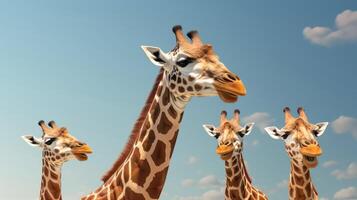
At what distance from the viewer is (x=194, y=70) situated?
5.78m

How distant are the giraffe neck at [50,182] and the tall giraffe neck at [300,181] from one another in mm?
4973

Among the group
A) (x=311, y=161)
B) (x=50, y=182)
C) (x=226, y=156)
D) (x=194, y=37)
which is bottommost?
(x=50, y=182)

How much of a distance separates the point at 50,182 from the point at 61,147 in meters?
0.67

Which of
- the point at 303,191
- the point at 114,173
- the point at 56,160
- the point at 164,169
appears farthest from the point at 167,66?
the point at 303,191

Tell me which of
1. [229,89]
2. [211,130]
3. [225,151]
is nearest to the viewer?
[229,89]

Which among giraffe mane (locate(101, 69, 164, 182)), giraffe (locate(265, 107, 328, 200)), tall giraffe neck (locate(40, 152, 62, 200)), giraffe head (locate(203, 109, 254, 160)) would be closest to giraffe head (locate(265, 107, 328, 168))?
giraffe (locate(265, 107, 328, 200))

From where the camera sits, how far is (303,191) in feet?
35.7

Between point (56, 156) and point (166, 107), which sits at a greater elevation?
point (56, 156)

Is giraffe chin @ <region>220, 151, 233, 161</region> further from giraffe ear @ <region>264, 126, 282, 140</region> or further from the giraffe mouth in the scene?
giraffe ear @ <region>264, 126, 282, 140</region>

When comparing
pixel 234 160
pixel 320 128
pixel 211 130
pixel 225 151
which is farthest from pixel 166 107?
pixel 320 128

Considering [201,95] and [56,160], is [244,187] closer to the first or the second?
[56,160]

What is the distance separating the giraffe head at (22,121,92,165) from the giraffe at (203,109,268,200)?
113 inches

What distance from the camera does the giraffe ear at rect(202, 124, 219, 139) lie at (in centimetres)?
1126

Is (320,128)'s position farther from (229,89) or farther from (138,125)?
(229,89)
